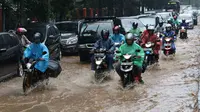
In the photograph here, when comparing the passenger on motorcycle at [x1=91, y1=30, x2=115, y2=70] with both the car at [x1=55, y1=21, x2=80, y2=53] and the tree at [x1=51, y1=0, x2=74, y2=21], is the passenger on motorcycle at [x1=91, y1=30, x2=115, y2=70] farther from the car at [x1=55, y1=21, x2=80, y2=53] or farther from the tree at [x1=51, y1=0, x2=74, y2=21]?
the tree at [x1=51, y1=0, x2=74, y2=21]

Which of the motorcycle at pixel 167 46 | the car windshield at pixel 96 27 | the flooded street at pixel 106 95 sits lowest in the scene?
the flooded street at pixel 106 95

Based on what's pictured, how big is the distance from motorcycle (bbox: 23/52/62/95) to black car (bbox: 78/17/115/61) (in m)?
5.01

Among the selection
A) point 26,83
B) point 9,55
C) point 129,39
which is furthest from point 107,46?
point 26,83

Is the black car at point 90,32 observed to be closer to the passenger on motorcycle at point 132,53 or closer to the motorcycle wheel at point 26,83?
the passenger on motorcycle at point 132,53

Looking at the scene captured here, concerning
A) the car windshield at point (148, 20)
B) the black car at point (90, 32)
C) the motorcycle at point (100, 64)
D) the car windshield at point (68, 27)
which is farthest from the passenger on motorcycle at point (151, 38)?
the car windshield at point (148, 20)

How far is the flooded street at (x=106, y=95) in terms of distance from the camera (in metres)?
7.86

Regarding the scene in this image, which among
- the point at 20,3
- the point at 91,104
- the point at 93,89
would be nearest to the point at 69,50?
the point at 20,3

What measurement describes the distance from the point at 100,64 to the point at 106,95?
5.18 ft

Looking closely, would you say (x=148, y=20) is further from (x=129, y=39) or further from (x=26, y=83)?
(x=26, y=83)

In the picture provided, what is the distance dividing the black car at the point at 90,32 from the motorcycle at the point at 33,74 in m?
5.01

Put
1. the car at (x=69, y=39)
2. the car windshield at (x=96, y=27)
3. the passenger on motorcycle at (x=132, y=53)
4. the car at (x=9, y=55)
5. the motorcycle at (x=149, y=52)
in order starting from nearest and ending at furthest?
the passenger on motorcycle at (x=132, y=53) → the car at (x=9, y=55) → the motorcycle at (x=149, y=52) → the car windshield at (x=96, y=27) → the car at (x=69, y=39)

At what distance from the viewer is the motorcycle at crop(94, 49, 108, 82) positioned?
10445mm

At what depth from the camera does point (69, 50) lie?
1722cm

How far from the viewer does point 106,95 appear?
900cm
